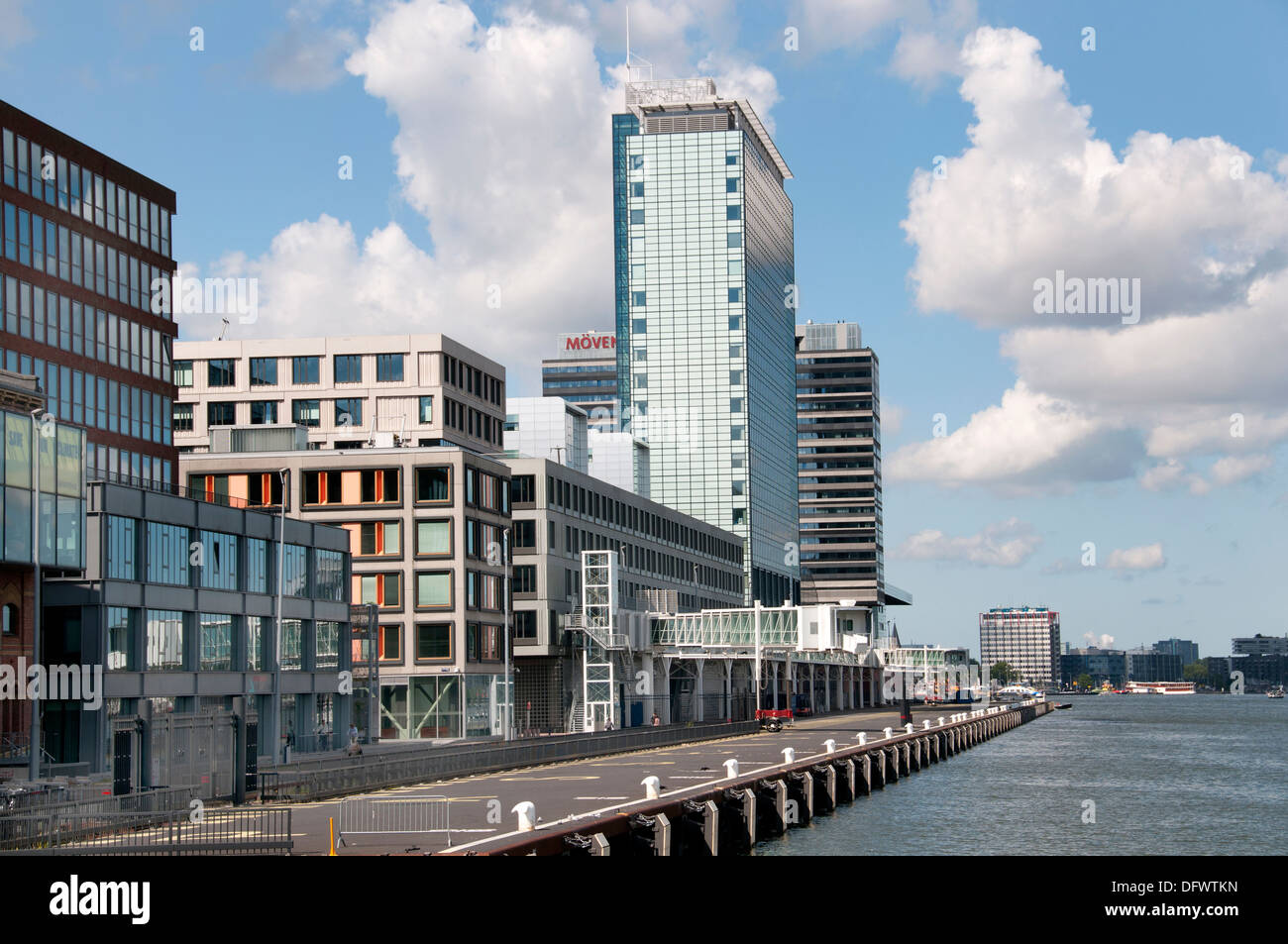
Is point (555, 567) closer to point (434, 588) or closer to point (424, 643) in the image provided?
point (434, 588)

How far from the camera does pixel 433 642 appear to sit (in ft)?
321

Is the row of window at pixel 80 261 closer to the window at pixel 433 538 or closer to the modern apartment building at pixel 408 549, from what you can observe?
the modern apartment building at pixel 408 549

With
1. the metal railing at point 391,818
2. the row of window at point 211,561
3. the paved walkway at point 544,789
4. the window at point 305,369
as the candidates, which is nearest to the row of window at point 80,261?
the row of window at point 211,561

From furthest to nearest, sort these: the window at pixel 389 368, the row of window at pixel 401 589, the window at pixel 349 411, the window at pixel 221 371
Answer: the window at pixel 221 371 → the window at pixel 349 411 → the window at pixel 389 368 → the row of window at pixel 401 589

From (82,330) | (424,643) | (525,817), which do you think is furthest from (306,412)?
(525,817)

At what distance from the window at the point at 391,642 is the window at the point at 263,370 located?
32837mm

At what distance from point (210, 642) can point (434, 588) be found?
29.4 metres

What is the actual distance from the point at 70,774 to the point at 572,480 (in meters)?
64.6

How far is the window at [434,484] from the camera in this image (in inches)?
3875
